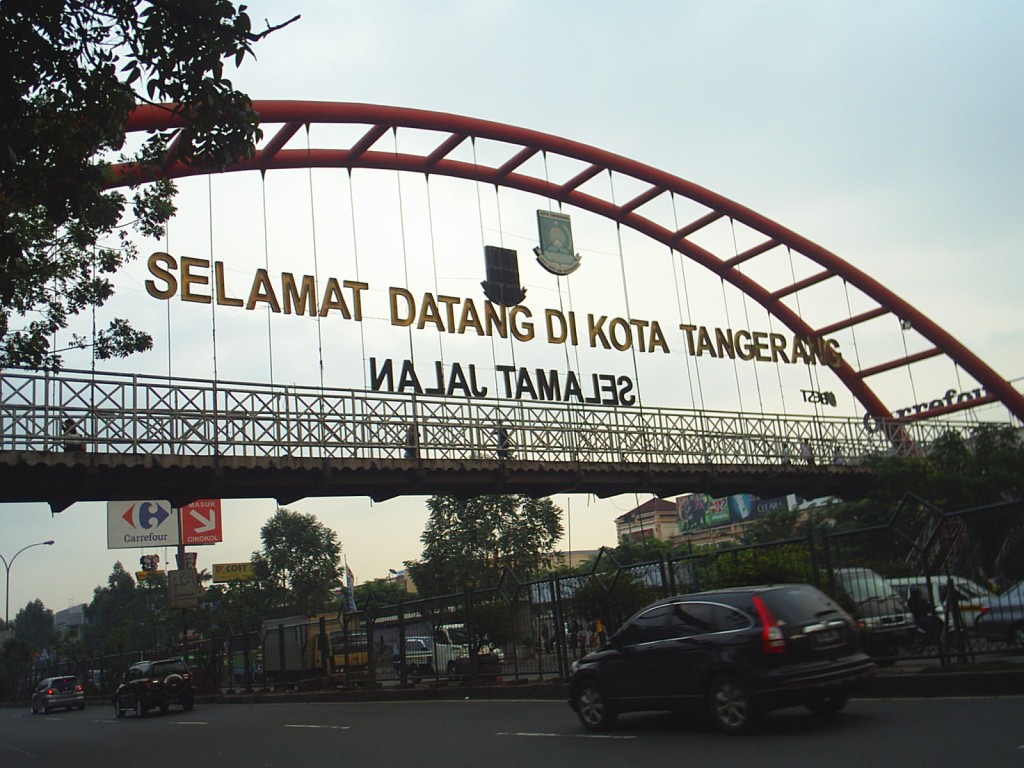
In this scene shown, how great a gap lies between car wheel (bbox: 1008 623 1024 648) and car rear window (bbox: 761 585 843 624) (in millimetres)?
2596

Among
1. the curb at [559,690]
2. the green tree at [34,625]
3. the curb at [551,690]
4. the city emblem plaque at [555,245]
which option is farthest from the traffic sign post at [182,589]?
the green tree at [34,625]

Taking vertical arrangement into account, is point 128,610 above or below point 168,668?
above

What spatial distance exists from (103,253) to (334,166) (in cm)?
1350

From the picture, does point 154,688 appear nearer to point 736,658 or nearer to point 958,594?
point 736,658

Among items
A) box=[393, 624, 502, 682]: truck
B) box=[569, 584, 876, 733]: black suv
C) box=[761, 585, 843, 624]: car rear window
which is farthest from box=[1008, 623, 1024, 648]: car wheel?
box=[393, 624, 502, 682]: truck

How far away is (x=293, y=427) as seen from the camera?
80.8 feet

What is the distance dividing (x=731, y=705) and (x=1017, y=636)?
412cm

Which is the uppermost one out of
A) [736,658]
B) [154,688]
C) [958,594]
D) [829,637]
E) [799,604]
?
[799,604]

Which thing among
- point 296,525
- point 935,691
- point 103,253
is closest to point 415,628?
point 103,253

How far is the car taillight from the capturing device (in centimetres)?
1051

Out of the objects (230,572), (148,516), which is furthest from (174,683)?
(230,572)

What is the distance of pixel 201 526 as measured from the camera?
57.1 meters

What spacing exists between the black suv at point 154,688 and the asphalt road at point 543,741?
20.6 ft

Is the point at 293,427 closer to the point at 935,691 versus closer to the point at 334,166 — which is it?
the point at 334,166
